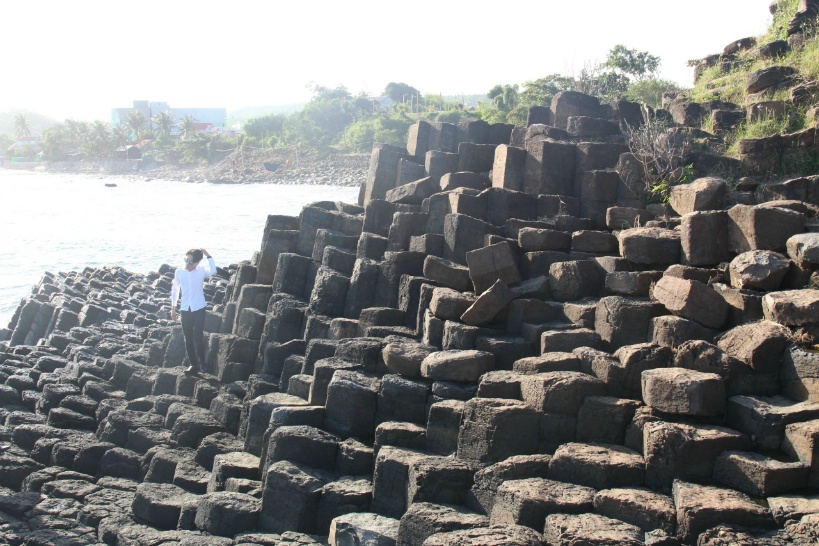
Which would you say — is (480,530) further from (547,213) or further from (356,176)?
(356,176)

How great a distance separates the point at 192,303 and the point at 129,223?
4380cm

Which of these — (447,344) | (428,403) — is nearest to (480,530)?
(428,403)

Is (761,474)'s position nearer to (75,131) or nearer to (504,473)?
(504,473)

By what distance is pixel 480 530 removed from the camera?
5.71 meters

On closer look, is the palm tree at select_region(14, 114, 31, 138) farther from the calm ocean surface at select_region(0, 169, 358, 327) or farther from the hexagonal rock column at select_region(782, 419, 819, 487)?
the hexagonal rock column at select_region(782, 419, 819, 487)

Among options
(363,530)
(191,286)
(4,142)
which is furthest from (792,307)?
(4,142)

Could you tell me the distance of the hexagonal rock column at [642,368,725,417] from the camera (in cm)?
621

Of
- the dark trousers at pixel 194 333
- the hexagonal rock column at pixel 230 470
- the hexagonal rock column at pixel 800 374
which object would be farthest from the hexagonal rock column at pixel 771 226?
the dark trousers at pixel 194 333

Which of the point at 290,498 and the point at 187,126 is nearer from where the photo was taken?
the point at 290,498

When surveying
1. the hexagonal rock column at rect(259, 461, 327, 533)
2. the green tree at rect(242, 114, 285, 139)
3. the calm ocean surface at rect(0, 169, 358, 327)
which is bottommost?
the calm ocean surface at rect(0, 169, 358, 327)

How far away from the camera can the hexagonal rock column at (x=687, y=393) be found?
20.4 ft

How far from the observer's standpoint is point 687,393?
20.4ft

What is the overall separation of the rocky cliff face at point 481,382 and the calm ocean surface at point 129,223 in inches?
783

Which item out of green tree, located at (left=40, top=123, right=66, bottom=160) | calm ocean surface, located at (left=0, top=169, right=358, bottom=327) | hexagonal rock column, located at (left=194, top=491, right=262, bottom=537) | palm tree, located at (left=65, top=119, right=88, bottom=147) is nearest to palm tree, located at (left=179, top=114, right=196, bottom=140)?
palm tree, located at (left=65, top=119, right=88, bottom=147)
